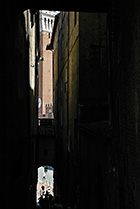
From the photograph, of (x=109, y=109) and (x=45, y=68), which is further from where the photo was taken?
(x=45, y=68)

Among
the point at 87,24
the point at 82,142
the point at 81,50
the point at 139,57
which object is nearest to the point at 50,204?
the point at 82,142

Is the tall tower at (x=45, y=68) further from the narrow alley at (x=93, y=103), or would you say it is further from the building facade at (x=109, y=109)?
the narrow alley at (x=93, y=103)

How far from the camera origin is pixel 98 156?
8.27 meters

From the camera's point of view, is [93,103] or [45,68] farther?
[45,68]

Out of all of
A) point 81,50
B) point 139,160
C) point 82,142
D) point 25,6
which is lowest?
point 82,142

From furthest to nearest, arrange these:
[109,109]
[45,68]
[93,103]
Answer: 1. [45,68]
2. [93,103]
3. [109,109]

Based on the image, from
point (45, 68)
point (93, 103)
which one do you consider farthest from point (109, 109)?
point (45, 68)

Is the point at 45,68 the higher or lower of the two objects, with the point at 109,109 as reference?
higher

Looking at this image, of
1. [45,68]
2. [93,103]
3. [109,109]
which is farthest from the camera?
[45,68]

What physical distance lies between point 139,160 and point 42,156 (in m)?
20.3

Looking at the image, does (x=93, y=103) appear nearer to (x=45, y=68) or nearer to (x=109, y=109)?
(x=109, y=109)

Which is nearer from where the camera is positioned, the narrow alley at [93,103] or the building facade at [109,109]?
the building facade at [109,109]

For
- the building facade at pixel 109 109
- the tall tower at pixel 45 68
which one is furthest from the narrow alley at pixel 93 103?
the tall tower at pixel 45 68

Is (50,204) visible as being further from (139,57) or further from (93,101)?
(139,57)
